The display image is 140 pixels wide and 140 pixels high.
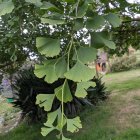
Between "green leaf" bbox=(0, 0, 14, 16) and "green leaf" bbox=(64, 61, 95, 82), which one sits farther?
"green leaf" bbox=(0, 0, 14, 16)

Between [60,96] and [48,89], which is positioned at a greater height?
[60,96]

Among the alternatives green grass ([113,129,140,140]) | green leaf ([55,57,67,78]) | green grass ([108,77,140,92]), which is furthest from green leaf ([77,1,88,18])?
green grass ([108,77,140,92])

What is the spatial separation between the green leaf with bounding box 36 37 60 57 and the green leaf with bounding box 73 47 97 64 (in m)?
0.06

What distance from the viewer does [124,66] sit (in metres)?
21.3

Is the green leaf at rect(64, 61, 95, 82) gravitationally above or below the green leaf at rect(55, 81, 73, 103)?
above

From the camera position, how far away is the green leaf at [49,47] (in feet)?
2.99

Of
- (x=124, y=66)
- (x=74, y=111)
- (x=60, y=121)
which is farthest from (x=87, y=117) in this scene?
(x=124, y=66)

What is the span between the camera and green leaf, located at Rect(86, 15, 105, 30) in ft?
2.98

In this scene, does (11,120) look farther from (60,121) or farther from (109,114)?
(60,121)

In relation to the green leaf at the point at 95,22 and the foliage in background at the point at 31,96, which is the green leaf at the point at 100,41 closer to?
the green leaf at the point at 95,22

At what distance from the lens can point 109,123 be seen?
7.00 metres

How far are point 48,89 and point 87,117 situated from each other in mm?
1137

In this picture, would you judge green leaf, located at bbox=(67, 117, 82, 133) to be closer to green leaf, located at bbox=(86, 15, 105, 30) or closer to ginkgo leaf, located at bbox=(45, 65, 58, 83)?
ginkgo leaf, located at bbox=(45, 65, 58, 83)

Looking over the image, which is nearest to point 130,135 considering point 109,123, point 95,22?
point 109,123
